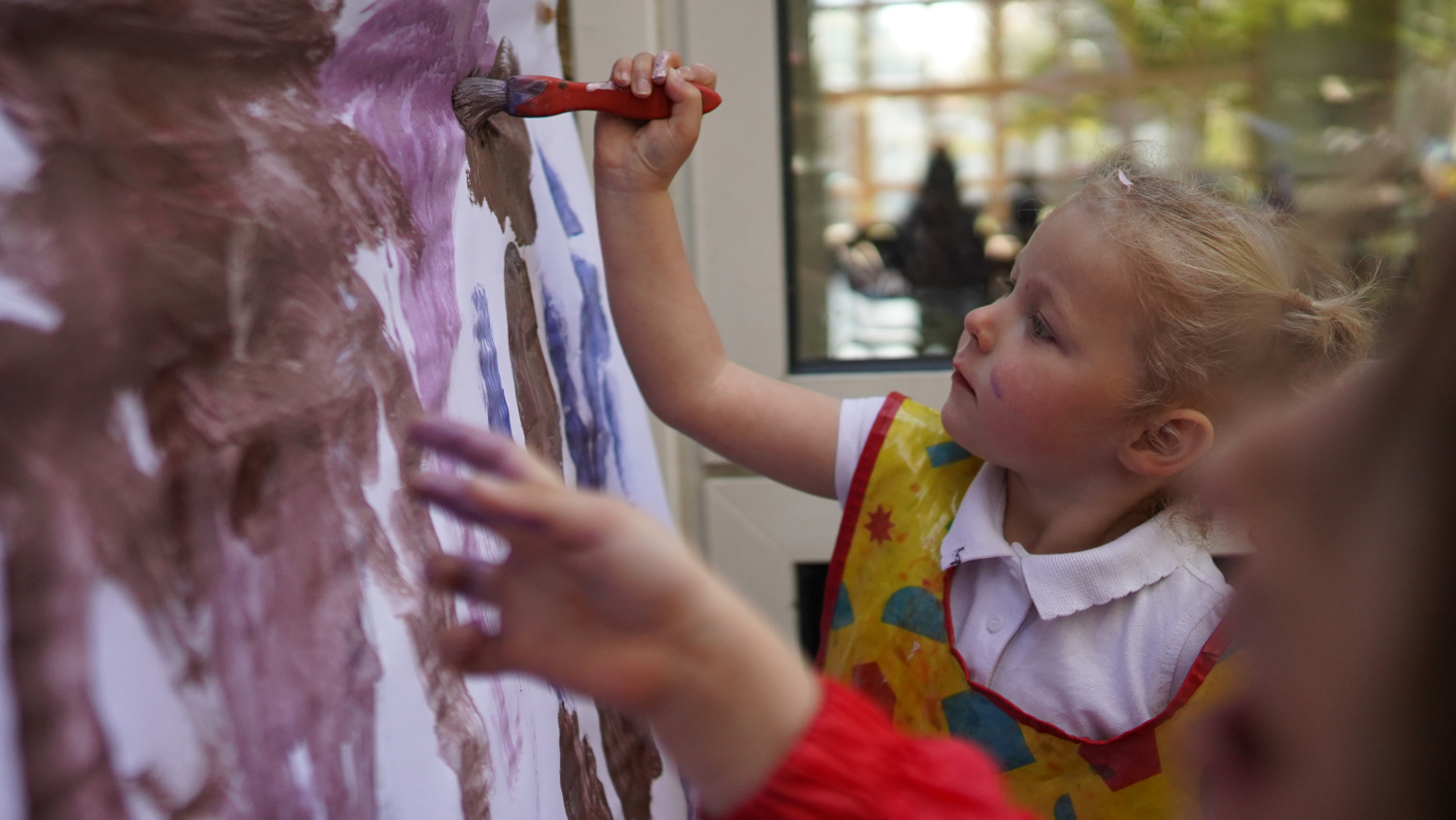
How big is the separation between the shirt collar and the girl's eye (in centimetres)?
15

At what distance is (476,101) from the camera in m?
0.64

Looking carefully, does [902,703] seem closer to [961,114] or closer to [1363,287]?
[1363,287]

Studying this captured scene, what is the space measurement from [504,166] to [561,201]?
4.3 inches

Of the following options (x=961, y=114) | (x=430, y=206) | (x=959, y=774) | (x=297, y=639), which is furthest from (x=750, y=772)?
(x=961, y=114)

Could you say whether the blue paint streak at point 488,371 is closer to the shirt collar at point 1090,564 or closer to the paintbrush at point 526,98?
the paintbrush at point 526,98

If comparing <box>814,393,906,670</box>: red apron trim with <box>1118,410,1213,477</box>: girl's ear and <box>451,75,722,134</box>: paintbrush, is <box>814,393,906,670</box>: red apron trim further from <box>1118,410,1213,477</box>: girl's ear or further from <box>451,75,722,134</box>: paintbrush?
<box>451,75,722,134</box>: paintbrush

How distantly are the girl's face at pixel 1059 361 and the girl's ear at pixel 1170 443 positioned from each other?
15 mm

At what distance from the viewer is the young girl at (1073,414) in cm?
75

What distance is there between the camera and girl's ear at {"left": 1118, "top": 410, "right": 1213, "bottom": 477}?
2.52 feet

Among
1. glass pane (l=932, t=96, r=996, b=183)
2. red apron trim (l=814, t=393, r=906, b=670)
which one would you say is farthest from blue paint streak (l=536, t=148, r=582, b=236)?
glass pane (l=932, t=96, r=996, b=183)

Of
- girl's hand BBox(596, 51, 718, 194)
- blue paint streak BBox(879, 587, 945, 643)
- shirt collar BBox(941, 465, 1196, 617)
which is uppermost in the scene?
girl's hand BBox(596, 51, 718, 194)

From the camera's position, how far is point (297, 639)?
411 mm

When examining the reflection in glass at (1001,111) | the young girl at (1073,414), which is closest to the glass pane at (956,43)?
the reflection in glass at (1001,111)

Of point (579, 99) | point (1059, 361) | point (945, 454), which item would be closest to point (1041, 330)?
point (1059, 361)
